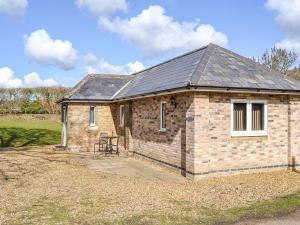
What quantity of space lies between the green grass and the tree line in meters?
40.0

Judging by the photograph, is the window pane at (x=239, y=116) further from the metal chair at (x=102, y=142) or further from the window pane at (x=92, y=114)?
the window pane at (x=92, y=114)

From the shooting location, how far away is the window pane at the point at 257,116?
41.7 feet

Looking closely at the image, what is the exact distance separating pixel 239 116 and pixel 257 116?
0.84m

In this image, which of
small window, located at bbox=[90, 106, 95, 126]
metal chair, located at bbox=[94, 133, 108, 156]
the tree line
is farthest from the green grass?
the tree line

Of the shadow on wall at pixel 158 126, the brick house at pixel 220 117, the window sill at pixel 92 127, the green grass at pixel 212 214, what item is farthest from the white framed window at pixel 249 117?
the window sill at pixel 92 127

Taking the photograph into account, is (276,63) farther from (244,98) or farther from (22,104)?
(22,104)

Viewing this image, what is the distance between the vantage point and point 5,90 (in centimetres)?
4609

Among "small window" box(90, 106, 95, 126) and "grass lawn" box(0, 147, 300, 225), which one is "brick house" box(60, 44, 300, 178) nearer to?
"grass lawn" box(0, 147, 300, 225)

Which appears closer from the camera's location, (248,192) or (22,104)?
(248,192)

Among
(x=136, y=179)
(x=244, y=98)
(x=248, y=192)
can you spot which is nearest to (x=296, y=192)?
(x=248, y=192)

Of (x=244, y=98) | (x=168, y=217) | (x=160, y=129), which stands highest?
(x=244, y=98)

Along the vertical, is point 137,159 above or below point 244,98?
below

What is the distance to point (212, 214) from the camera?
7.54m

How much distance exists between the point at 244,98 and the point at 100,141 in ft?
36.3
